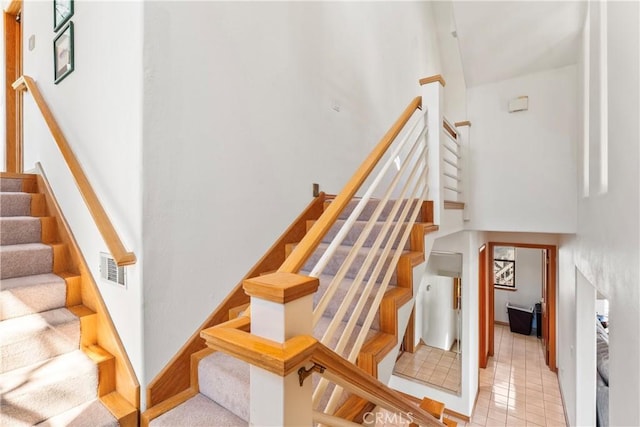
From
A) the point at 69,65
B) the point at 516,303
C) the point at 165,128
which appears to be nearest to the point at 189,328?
the point at 165,128

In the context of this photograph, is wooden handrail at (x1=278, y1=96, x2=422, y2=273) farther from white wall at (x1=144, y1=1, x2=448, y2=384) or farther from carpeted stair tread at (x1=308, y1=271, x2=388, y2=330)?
white wall at (x1=144, y1=1, x2=448, y2=384)

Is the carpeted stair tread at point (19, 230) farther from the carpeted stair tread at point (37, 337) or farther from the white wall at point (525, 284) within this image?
the white wall at point (525, 284)

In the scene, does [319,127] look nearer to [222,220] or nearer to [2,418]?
[222,220]

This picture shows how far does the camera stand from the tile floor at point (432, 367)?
4.56 meters

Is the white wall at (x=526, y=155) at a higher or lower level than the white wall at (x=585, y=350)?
higher

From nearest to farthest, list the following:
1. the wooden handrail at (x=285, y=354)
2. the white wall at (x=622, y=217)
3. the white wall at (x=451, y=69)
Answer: the wooden handrail at (x=285, y=354) → the white wall at (x=622, y=217) → the white wall at (x=451, y=69)

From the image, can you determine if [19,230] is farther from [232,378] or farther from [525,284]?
[525,284]

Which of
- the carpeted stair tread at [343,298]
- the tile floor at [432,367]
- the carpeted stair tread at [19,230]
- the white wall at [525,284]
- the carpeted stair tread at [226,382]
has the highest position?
the carpeted stair tread at [19,230]

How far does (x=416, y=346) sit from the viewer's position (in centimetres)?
554

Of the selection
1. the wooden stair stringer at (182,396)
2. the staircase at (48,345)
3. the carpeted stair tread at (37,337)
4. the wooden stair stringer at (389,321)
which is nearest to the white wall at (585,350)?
the wooden stair stringer at (389,321)

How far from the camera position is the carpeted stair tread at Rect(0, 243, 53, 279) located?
1831 millimetres

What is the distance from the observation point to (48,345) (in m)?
1.59

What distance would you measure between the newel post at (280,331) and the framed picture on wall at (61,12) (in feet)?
8.05

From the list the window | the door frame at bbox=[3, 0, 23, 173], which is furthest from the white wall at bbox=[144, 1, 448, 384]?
the window
